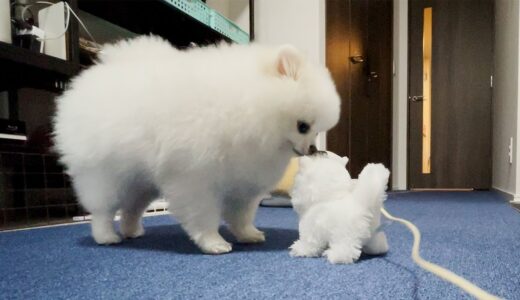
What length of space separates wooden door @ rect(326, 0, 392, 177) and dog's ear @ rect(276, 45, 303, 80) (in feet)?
6.95

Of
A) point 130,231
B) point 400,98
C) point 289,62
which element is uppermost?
point 400,98

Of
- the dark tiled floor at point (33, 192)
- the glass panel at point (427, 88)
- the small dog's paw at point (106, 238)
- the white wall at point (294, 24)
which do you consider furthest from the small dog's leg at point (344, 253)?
the glass panel at point (427, 88)

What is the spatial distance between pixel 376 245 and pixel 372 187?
172 mm

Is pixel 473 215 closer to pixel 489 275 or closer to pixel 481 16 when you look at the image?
pixel 489 275

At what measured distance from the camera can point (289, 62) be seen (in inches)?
40.6

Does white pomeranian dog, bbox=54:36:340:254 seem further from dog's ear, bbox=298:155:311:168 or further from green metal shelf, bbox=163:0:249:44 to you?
green metal shelf, bbox=163:0:249:44

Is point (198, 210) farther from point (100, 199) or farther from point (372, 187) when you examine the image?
point (372, 187)

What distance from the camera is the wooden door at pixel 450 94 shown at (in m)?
4.30

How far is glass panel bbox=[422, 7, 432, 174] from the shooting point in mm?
4391

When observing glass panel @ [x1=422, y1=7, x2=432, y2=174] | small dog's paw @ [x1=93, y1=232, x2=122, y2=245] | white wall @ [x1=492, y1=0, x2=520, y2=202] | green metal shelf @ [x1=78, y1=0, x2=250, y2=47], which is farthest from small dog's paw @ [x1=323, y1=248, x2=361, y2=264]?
A: glass panel @ [x1=422, y1=7, x2=432, y2=174]

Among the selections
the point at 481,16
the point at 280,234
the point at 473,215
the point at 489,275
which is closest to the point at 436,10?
the point at 481,16

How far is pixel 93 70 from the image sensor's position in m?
1.26

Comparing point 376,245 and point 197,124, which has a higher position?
point 197,124

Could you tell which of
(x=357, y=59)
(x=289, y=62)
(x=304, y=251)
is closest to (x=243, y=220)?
(x=304, y=251)
